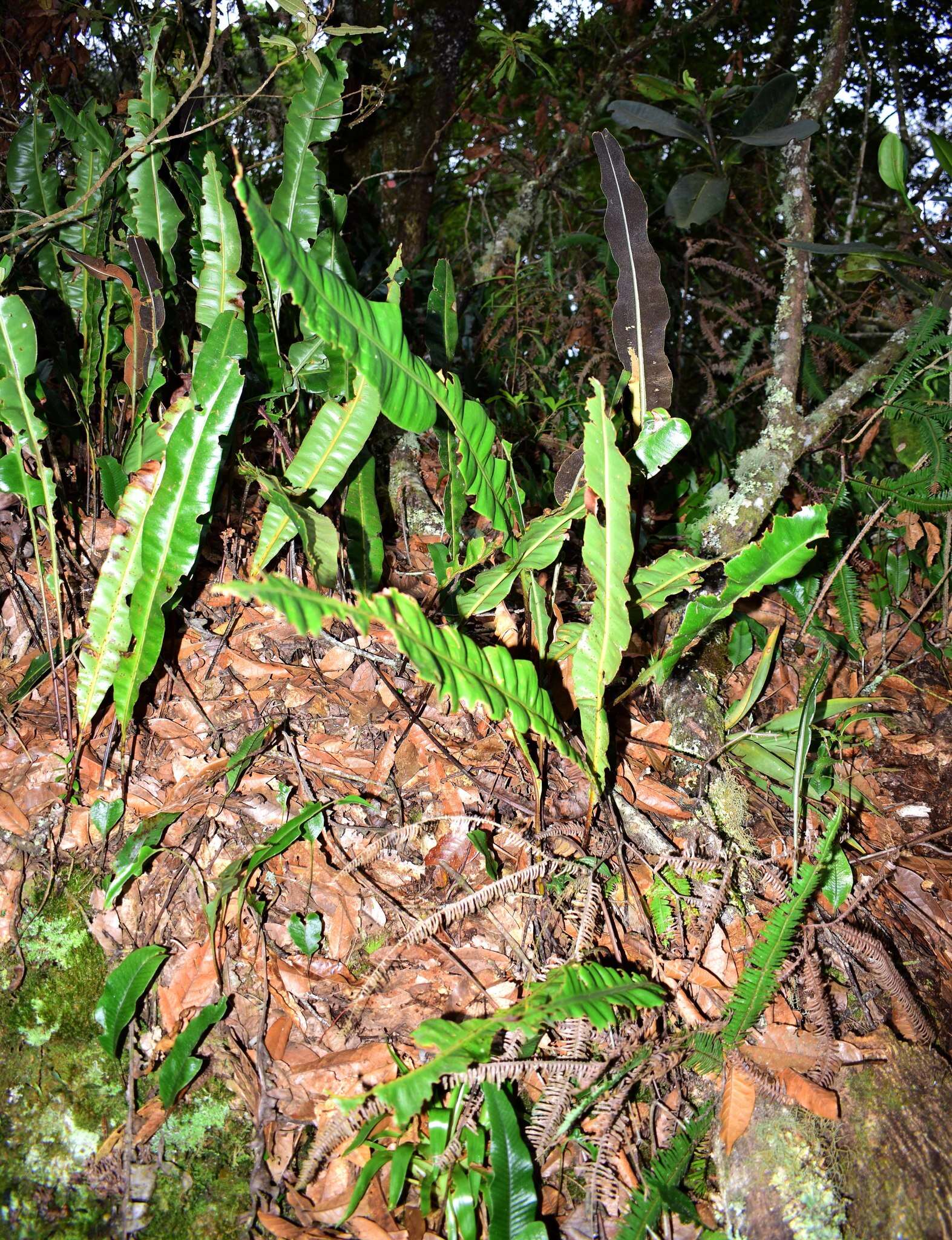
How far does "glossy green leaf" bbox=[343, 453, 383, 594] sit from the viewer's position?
1820 mm

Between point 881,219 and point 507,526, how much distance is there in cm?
359

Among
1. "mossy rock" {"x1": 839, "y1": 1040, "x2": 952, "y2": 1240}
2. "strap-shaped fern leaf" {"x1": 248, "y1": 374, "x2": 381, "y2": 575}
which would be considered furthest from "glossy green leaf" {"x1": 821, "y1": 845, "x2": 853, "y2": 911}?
"strap-shaped fern leaf" {"x1": 248, "y1": 374, "x2": 381, "y2": 575}

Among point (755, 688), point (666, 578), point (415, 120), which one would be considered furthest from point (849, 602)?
point (415, 120)

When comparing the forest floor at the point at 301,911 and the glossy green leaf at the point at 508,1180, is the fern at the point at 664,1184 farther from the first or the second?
the glossy green leaf at the point at 508,1180

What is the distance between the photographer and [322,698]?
1979mm

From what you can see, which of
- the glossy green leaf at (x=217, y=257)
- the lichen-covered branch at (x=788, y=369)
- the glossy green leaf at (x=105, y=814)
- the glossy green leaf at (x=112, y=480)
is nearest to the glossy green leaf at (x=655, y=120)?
the lichen-covered branch at (x=788, y=369)

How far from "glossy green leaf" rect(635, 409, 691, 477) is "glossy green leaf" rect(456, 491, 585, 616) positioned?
181 millimetres

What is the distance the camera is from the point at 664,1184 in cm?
135

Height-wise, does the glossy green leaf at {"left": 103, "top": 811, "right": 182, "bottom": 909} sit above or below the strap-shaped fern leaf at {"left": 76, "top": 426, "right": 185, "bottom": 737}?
below

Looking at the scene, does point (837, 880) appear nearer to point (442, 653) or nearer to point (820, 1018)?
point (820, 1018)

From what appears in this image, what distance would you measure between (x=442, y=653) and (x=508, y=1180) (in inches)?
35.2

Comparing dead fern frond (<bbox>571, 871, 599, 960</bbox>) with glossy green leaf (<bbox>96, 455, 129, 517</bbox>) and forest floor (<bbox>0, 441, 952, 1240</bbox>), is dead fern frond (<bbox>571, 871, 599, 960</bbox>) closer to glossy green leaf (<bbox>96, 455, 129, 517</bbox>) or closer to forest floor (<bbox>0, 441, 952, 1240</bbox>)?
forest floor (<bbox>0, 441, 952, 1240</bbox>)

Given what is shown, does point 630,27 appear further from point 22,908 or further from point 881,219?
point 22,908

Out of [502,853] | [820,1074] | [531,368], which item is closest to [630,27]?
[531,368]
